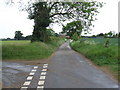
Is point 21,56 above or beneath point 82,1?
beneath

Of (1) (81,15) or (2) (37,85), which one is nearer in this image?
(2) (37,85)

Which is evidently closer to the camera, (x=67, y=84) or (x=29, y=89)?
(x=29, y=89)

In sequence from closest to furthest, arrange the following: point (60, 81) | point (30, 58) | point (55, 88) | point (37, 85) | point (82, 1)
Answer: point (55, 88), point (37, 85), point (60, 81), point (30, 58), point (82, 1)

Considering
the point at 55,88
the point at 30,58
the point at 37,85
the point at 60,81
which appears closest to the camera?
the point at 55,88

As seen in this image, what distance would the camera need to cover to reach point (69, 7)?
115 ft

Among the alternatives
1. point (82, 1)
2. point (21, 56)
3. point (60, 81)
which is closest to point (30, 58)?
point (21, 56)

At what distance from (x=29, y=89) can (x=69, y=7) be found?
2906 cm

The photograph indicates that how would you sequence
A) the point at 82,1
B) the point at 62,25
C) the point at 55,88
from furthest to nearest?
the point at 62,25 → the point at 82,1 → the point at 55,88

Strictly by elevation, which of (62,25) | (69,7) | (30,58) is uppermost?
(69,7)

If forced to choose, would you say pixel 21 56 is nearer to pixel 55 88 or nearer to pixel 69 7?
pixel 55 88

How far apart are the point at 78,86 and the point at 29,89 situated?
1.85m

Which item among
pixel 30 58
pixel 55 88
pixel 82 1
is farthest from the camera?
pixel 82 1

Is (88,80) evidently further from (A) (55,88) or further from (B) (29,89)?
(B) (29,89)

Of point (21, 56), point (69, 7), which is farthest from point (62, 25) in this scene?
point (21, 56)
